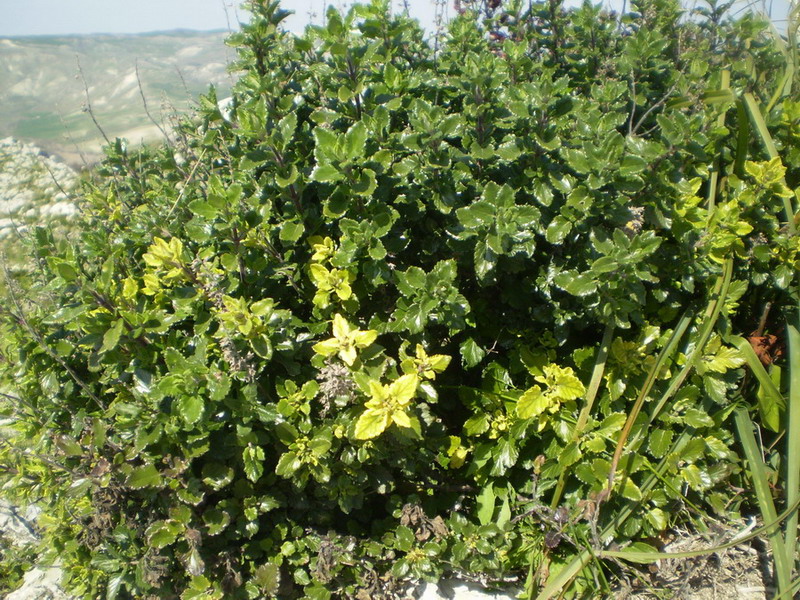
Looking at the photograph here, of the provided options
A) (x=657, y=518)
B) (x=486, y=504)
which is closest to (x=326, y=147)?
(x=486, y=504)

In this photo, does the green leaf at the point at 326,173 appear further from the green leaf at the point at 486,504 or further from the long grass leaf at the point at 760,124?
the long grass leaf at the point at 760,124

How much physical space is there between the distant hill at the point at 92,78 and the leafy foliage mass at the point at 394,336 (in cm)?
540

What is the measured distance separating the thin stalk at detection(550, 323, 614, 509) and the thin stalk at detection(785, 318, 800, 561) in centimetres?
68

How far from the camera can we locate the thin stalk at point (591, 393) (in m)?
2.00

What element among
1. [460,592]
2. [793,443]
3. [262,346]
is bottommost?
[460,592]

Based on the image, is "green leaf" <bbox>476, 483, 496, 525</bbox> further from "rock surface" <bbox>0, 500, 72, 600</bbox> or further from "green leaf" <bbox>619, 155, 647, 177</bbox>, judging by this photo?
"rock surface" <bbox>0, 500, 72, 600</bbox>

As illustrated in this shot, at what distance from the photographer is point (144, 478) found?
1.80 metres

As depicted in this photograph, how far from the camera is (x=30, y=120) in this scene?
7746 mm

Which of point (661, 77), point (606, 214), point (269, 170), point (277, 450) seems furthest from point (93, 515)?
point (661, 77)

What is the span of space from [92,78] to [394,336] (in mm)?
8378

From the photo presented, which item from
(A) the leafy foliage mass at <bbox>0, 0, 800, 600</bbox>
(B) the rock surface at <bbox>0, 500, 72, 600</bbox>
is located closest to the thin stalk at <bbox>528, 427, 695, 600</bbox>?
(A) the leafy foliage mass at <bbox>0, 0, 800, 600</bbox>

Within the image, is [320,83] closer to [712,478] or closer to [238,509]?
[238,509]

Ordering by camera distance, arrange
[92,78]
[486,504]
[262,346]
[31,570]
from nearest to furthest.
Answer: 1. [262,346]
2. [486,504]
3. [31,570]
4. [92,78]

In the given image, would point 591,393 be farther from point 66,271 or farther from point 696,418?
point 66,271
